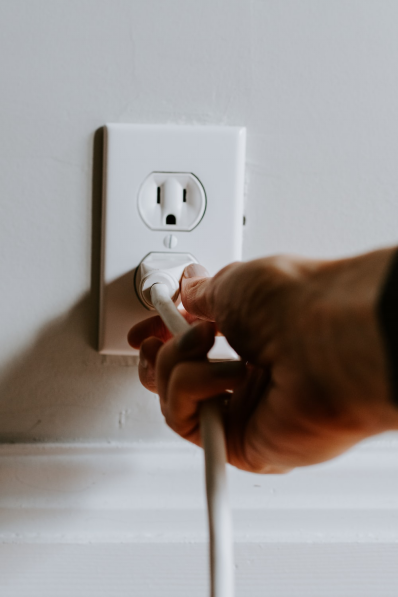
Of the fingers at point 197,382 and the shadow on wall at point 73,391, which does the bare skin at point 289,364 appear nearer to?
the fingers at point 197,382

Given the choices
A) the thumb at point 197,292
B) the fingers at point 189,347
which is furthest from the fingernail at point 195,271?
the fingers at point 189,347

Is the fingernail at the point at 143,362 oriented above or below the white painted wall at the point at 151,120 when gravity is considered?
below

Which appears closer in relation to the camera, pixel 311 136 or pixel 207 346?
pixel 207 346

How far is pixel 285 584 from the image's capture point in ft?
1.03

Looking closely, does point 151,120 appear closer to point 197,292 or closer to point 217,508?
point 197,292

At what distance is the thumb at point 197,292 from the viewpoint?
0.25 metres

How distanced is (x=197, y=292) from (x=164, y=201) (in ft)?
0.31

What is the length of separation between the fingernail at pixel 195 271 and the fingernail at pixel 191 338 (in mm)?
123

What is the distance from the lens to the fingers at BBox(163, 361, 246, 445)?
19 cm

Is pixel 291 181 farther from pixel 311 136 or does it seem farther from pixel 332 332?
pixel 332 332

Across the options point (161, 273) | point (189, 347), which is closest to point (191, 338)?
point (189, 347)

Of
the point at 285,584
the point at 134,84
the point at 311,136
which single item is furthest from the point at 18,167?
the point at 285,584

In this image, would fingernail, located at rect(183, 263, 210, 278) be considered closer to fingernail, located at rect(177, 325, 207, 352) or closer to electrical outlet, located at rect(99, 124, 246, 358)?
electrical outlet, located at rect(99, 124, 246, 358)

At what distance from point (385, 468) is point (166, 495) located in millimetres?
171
